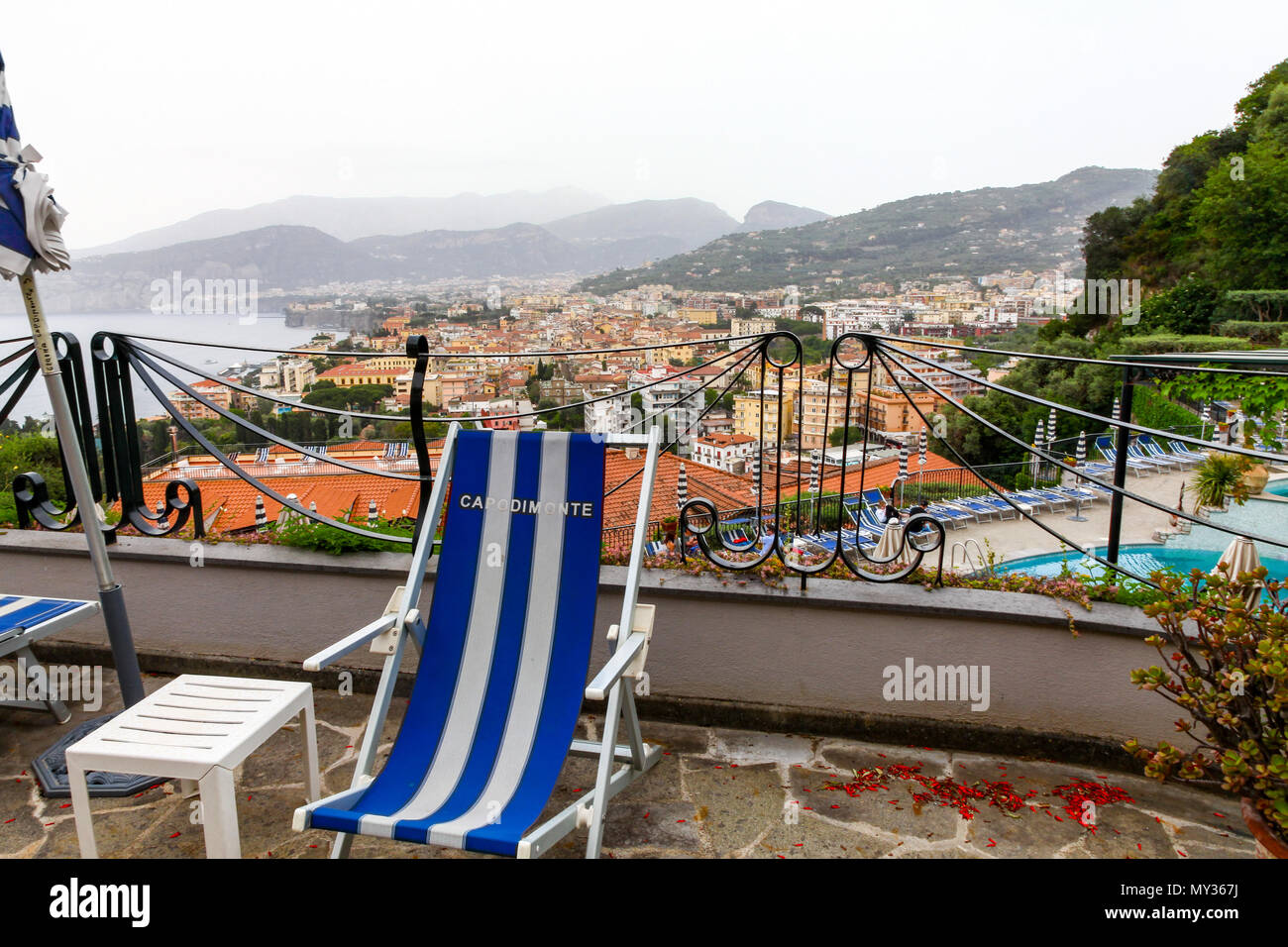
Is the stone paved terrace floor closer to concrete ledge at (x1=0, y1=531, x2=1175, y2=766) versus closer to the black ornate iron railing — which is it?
concrete ledge at (x1=0, y1=531, x2=1175, y2=766)

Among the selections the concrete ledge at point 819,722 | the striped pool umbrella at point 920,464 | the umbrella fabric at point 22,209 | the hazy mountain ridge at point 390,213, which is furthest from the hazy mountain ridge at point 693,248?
the striped pool umbrella at point 920,464

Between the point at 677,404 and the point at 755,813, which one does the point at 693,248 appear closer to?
the point at 677,404

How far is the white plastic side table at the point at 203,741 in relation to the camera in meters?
1.80

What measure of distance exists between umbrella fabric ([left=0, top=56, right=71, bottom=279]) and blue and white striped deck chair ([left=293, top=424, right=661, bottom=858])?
3.78 ft

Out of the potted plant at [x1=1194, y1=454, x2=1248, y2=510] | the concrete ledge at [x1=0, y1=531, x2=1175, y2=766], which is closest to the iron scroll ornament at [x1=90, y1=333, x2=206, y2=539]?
the concrete ledge at [x1=0, y1=531, x2=1175, y2=766]

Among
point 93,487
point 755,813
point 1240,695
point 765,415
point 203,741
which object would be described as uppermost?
point 765,415

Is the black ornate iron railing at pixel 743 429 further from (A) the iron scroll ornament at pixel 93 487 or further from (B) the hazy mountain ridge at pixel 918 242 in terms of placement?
(B) the hazy mountain ridge at pixel 918 242

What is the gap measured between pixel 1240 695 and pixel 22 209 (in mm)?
3154

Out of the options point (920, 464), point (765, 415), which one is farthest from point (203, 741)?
point (920, 464)

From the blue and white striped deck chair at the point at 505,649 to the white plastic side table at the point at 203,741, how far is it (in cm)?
19

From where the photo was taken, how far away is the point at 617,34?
28.3 metres

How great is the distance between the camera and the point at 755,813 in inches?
89.8

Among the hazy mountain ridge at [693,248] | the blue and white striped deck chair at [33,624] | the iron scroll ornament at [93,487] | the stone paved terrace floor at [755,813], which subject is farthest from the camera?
the hazy mountain ridge at [693,248]
